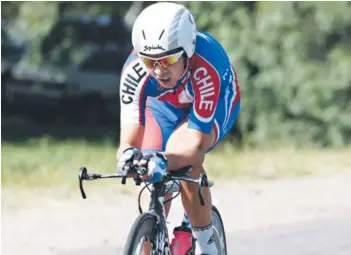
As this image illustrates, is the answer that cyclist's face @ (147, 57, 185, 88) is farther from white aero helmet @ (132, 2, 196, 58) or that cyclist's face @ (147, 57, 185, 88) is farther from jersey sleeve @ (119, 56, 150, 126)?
jersey sleeve @ (119, 56, 150, 126)

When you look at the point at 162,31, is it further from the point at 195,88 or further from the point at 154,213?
the point at 154,213

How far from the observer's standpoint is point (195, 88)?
5344 mm

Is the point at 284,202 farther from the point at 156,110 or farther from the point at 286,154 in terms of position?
the point at 156,110

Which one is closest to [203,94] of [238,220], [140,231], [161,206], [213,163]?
[161,206]

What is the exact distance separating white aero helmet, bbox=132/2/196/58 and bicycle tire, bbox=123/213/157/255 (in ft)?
2.61

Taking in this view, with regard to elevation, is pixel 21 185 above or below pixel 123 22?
below

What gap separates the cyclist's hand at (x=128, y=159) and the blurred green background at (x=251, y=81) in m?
5.91

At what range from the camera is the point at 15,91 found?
2061cm

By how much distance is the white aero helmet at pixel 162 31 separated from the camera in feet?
16.5

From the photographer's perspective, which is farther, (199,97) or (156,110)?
(156,110)

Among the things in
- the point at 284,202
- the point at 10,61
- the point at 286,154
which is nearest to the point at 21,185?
the point at 284,202

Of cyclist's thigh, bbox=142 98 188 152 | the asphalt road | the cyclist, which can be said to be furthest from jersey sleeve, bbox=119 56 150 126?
the asphalt road

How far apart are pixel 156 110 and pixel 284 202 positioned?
4.23 m

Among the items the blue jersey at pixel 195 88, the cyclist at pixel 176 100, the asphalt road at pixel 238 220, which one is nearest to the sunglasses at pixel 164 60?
the cyclist at pixel 176 100
